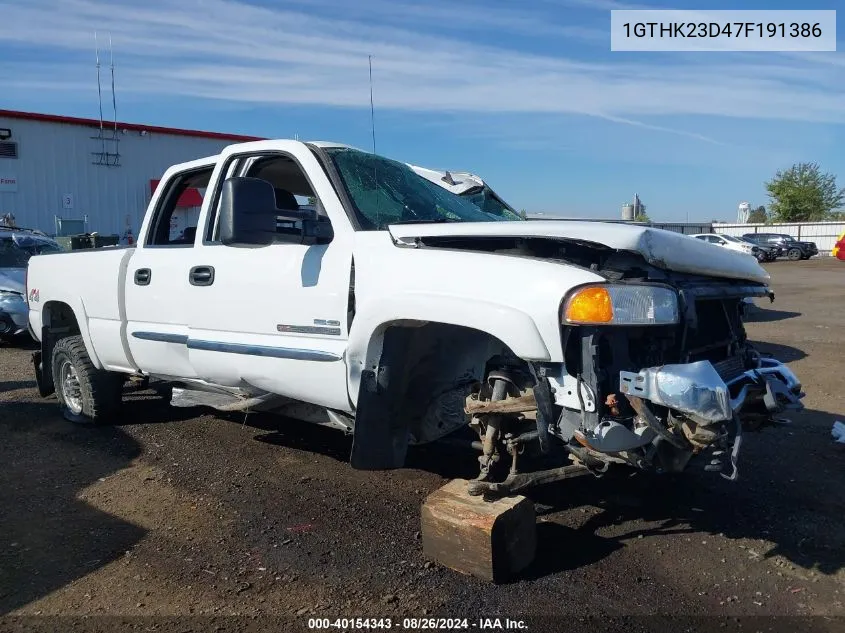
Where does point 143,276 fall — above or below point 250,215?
below

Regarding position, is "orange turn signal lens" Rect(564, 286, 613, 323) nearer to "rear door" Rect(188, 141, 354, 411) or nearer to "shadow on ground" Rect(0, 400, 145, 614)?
"rear door" Rect(188, 141, 354, 411)

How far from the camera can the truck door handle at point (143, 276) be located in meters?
5.21

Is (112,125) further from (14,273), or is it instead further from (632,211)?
(632,211)

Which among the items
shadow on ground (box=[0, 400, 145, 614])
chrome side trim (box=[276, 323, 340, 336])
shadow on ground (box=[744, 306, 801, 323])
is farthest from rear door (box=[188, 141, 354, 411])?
shadow on ground (box=[744, 306, 801, 323])

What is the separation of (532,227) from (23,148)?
71.8 feet

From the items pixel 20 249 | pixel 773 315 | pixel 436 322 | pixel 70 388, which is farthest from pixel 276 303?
pixel 773 315

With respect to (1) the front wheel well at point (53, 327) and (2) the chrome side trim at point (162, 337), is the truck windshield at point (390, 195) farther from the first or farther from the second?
(1) the front wheel well at point (53, 327)

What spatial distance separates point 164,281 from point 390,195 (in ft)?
5.71

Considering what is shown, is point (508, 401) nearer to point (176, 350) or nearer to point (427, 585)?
point (427, 585)

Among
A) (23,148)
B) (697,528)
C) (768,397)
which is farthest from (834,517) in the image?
(23,148)

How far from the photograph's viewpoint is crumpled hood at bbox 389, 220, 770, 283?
3170 millimetres

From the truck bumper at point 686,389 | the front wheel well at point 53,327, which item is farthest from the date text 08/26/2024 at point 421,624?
the front wheel well at point 53,327

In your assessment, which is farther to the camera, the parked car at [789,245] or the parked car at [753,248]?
the parked car at [789,245]

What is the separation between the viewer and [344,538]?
400cm
